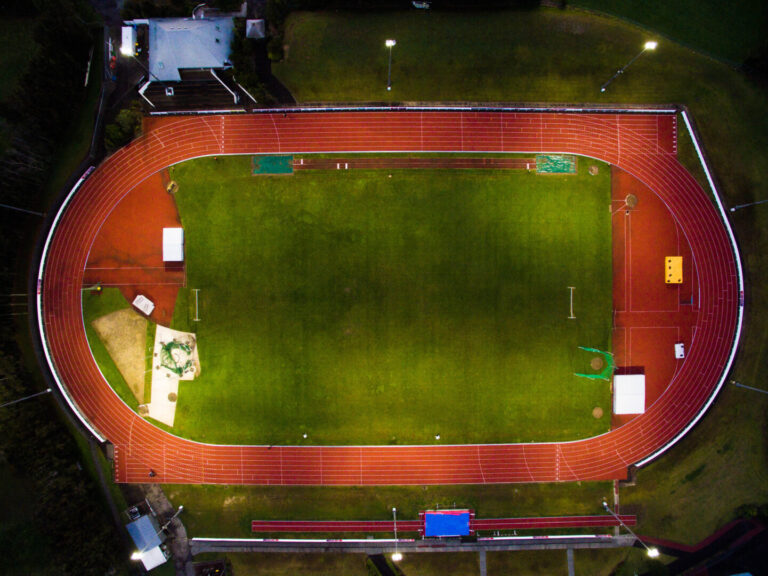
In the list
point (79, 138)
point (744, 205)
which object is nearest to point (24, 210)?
point (79, 138)

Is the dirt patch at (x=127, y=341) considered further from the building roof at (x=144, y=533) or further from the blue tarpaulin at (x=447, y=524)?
the blue tarpaulin at (x=447, y=524)

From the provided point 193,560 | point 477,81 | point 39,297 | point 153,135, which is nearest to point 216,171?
point 153,135

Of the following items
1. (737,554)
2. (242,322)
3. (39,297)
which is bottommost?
(737,554)

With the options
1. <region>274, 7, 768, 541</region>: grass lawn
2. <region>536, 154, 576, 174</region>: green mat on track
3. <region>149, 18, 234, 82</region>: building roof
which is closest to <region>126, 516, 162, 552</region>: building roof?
<region>274, 7, 768, 541</region>: grass lawn

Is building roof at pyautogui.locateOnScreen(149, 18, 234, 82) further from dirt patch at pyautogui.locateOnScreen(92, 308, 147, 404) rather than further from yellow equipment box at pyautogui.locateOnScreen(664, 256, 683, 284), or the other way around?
yellow equipment box at pyautogui.locateOnScreen(664, 256, 683, 284)

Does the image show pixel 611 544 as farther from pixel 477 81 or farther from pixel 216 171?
pixel 216 171

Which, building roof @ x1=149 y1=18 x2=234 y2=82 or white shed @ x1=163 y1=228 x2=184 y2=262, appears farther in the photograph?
white shed @ x1=163 y1=228 x2=184 y2=262

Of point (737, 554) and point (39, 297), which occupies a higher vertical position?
point (39, 297)
